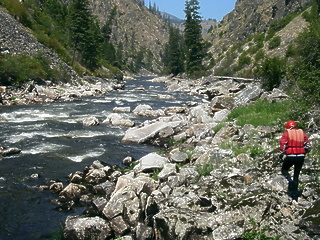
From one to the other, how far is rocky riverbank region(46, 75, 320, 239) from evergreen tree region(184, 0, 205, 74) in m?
54.0

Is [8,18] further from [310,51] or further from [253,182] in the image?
[253,182]

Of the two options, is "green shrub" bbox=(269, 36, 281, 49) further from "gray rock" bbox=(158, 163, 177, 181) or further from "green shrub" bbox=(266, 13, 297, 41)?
"gray rock" bbox=(158, 163, 177, 181)

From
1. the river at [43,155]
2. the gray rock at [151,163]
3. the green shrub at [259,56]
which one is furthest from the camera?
the green shrub at [259,56]

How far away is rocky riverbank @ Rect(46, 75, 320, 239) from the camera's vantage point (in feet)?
18.7

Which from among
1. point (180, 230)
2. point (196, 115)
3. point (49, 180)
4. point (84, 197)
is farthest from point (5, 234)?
point (196, 115)

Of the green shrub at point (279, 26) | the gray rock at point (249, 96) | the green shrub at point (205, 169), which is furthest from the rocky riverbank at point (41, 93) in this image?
the green shrub at point (279, 26)

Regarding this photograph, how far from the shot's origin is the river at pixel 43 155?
301 inches

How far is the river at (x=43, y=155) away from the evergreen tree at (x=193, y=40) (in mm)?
43066

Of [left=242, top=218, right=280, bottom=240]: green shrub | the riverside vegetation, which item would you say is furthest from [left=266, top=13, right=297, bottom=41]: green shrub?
[left=242, top=218, right=280, bottom=240]: green shrub

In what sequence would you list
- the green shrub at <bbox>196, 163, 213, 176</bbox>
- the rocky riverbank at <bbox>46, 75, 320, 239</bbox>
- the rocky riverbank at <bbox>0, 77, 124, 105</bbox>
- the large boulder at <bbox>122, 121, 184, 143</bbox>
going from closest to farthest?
the rocky riverbank at <bbox>46, 75, 320, 239</bbox> → the green shrub at <bbox>196, 163, 213, 176</bbox> → the large boulder at <bbox>122, 121, 184, 143</bbox> → the rocky riverbank at <bbox>0, 77, 124, 105</bbox>

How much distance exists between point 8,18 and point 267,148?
3667 centimetres

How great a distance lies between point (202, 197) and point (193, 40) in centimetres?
6236

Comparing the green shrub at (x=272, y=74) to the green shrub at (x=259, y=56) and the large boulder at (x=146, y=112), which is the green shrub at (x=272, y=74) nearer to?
the large boulder at (x=146, y=112)

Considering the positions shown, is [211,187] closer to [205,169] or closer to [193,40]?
[205,169]
